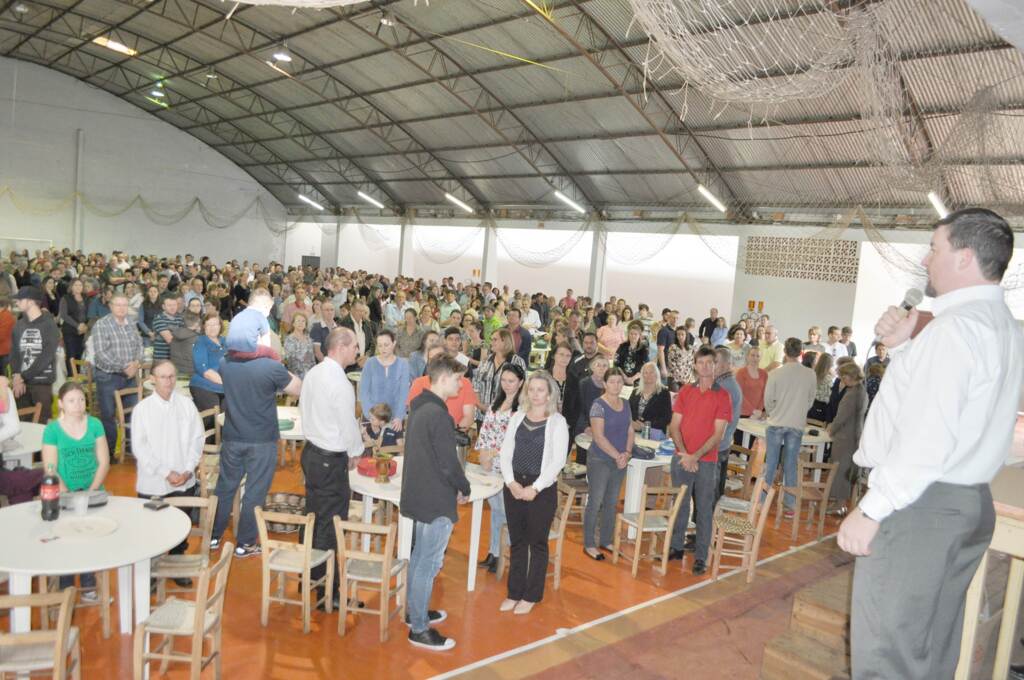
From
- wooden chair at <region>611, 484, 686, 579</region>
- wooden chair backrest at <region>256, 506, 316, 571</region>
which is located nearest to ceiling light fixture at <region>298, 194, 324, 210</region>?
wooden chair at <region>611, 484, 686, 579</region>

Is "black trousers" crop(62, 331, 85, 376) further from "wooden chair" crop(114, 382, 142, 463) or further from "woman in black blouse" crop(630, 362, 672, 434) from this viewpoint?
"woman in black blouse" crop(630, 362, 672, 434)

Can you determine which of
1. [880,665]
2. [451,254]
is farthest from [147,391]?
[451,254]

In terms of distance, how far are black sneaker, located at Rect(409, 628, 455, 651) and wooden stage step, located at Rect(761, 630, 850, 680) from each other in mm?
1610

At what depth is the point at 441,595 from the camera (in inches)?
175

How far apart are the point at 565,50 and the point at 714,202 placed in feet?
14.9

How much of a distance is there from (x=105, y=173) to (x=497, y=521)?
22.7 metres

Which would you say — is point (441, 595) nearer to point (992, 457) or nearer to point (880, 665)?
point (880, 665)

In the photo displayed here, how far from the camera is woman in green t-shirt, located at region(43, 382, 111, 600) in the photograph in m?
3.74

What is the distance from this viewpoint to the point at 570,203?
17.8 m

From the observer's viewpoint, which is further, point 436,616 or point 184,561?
point 436,616

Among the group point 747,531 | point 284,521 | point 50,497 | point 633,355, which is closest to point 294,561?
point 284,521

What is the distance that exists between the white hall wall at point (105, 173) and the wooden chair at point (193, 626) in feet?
70.6

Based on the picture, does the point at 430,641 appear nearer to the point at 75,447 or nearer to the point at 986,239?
the point at 75,447

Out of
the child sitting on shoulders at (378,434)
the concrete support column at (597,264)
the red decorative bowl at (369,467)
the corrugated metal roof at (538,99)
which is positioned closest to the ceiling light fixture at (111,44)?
the corrugated metal roof at (538,99)
